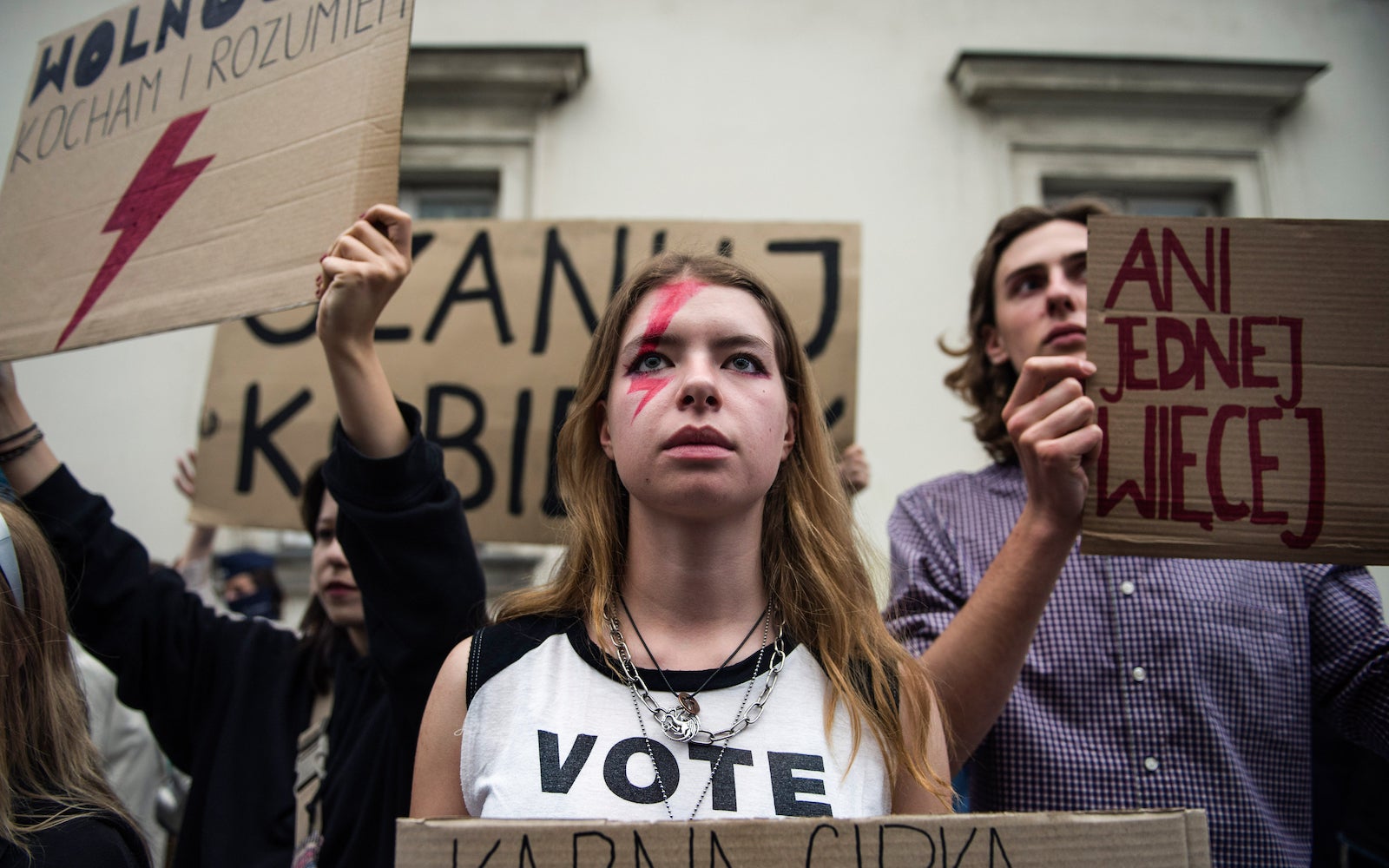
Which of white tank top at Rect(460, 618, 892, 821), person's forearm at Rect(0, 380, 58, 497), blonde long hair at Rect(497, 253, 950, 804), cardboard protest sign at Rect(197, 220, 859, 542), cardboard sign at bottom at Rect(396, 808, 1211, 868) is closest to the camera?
cardboard sign at bottom at Rect(396, 808, 1211, 868)

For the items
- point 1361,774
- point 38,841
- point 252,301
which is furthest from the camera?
point 1361,774

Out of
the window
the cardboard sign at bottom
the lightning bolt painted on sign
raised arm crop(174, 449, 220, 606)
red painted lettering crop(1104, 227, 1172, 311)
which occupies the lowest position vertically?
the cardboard sign at bottom

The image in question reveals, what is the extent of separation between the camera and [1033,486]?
54.8 inches

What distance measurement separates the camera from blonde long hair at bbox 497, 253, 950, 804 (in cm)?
127

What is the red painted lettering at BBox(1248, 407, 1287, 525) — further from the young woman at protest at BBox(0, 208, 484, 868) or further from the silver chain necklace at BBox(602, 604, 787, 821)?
the young woman at protest at BBox(0, 208, 484, 868)

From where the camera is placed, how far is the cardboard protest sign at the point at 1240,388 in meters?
1.36

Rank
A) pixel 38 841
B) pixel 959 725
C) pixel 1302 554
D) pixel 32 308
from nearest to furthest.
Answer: pixel 38 841 < pixel 1302 554 < pixel 959 725 < pixel 32 308

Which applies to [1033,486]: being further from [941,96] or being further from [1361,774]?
[941,96]

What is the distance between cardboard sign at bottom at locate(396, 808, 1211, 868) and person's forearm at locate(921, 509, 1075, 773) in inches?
17.4

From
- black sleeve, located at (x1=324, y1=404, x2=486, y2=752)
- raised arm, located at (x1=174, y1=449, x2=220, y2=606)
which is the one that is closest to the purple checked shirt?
black sleeve, located at (x1=324, y1=404, x2=486, y2=752)

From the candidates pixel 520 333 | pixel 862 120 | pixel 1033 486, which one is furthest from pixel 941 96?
pixel 1033 486

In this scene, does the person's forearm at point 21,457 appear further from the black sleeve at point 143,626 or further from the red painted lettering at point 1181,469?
the red painted lettering at point 1181,469

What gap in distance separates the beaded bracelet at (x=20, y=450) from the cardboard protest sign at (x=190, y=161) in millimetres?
152

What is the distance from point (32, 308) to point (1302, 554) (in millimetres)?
2142
